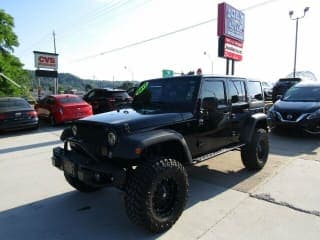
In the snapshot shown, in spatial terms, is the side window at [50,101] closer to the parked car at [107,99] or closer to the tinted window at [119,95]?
the parked car at [107,99]

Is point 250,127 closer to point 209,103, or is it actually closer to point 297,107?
point 209,103

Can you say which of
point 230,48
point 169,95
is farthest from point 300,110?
point 230,48

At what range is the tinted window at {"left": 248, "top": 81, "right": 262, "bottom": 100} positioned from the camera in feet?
18.1

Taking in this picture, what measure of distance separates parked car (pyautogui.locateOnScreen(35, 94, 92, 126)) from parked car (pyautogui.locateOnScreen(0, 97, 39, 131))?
96 cm

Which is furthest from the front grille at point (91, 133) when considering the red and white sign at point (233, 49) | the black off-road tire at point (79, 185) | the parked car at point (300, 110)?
the red and white sign at point (233, 49)

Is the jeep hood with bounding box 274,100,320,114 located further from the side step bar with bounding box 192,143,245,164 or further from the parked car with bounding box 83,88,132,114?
the parked car with bounding box 83,88,132,114

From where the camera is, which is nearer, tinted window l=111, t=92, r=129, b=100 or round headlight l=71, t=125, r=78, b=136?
round headlight l=71, t=125, r=78, b=136

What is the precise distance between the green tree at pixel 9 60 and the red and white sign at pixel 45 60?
10605 mm

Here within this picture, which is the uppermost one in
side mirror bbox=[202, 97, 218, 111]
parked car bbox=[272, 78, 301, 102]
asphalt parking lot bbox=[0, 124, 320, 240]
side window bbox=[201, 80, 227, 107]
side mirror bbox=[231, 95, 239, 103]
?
parked car bbox=[272, 78, 301, 102]

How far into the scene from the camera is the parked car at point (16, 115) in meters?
9.74

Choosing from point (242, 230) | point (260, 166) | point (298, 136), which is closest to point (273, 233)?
point (242, 230)

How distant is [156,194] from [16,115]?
331 inches

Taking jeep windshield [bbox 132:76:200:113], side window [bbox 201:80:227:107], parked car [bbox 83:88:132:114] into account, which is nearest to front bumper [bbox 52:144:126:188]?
jeep windshield [bbox 132:76:200:113]

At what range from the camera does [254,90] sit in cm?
570
